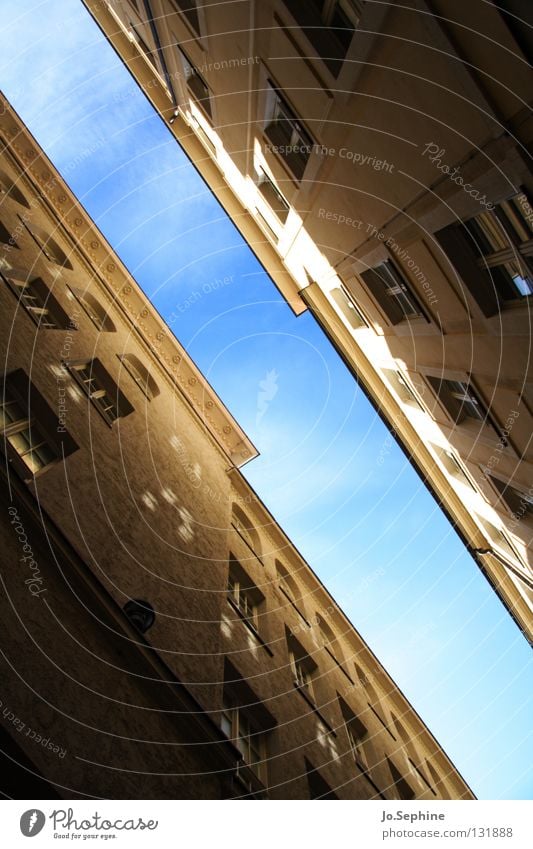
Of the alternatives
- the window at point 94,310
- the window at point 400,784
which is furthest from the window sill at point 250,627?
the window at point 94,310

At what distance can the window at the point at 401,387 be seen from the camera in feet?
66.2

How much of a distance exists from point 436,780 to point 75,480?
2731 centimetres

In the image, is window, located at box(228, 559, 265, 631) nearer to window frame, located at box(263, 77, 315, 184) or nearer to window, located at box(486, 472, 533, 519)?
window, located at box(486, 472, 533, 519)

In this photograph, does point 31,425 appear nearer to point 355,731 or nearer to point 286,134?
point 286,134

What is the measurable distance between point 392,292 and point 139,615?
1155cm

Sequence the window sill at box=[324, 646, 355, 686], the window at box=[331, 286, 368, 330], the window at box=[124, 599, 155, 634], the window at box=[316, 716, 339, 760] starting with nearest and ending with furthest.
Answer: the window at box=[124, 599, 155, 634], the window at box=[316, 716, 339, 760], the window at box=[331, 286, 368, 330], the window sill at box=[324, 646, 355, 686]

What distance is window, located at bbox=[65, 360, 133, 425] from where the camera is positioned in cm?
1714

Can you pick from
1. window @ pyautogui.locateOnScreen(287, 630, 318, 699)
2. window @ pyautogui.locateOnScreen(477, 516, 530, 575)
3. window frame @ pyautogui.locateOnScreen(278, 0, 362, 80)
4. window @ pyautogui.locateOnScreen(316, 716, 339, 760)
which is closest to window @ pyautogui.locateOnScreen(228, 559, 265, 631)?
window @ pyautogui.locateOnScreen(287, 630, 318, 699)

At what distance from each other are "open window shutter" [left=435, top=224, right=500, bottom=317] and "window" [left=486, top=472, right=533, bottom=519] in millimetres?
7420

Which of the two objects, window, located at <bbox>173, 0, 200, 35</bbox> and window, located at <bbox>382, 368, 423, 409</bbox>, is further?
window, located at <bbox>382, 368, 423, 409</bbox>

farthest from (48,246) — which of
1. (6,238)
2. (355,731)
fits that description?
(355,731)

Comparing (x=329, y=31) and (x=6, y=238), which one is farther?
(x=6, y=238)

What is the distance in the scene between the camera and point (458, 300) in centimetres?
Result: 1123

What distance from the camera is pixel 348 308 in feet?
69.9
